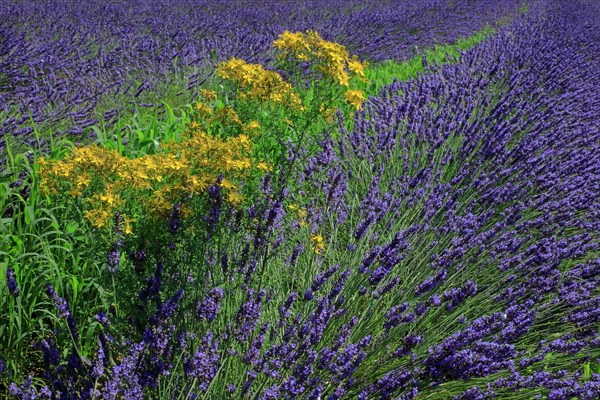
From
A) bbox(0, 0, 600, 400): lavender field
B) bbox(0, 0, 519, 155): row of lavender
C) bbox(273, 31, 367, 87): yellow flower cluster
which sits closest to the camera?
bbox(0, 0, 600, 400): lavender field

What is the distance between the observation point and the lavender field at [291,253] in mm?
1538

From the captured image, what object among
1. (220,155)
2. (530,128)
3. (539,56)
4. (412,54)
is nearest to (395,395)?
(220,155)

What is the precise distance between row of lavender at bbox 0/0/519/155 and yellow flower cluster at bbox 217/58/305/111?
125 cm

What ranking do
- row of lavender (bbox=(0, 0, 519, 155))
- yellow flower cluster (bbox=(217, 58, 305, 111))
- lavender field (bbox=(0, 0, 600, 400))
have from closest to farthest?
1. lavender field (bbox=(0, 0, 600, 400))
2. yellow flower cluster (bbox=(217, 58, 305, 111))
3. row of lavender (bbox=(0, 0, 519, 155))

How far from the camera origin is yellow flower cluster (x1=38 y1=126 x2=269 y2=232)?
1572 millimetres

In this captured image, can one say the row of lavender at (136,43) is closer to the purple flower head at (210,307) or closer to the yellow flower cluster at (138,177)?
the yellow flower cluster at (138,177)

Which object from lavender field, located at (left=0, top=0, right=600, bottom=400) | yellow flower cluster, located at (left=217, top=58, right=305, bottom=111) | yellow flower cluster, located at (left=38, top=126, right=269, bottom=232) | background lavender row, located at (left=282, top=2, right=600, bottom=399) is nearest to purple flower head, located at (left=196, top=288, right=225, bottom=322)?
lavender field, located at (left=0, top=0, right=600, bottom=400)

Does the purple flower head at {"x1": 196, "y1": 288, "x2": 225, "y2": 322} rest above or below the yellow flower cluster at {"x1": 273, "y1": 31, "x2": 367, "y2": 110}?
below

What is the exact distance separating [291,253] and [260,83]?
69 centimetres

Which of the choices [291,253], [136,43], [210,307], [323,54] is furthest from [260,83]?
[136,43]

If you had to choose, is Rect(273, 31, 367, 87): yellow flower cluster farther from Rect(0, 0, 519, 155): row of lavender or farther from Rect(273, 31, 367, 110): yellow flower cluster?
Rect(0, 0, 519, 155): row of lavender

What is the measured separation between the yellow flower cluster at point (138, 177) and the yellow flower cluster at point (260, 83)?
0.50 meters

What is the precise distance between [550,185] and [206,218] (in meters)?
1.85

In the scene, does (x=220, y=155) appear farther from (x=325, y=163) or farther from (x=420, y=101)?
(x=420, y=101)
